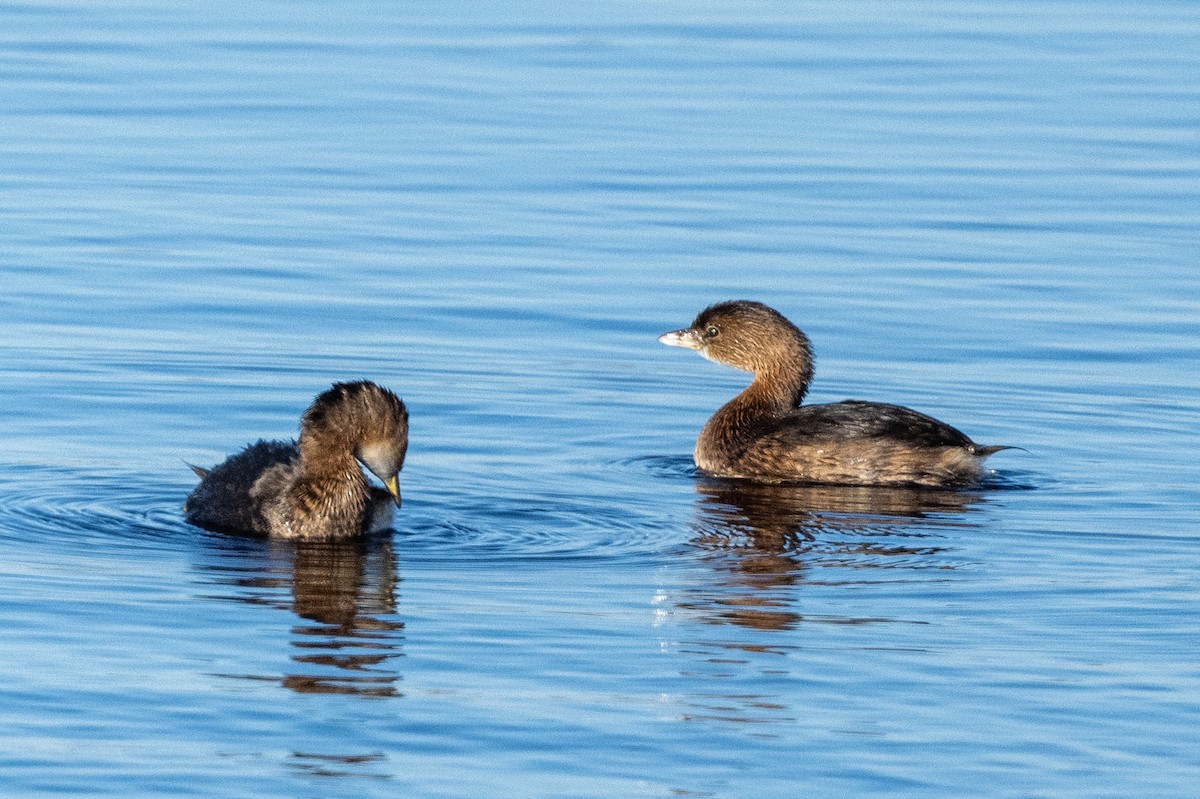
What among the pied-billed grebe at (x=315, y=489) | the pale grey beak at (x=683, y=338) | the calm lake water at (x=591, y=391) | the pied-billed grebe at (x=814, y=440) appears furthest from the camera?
the pale grey beak at (x=683, y=338)

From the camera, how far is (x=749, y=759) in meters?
8.62

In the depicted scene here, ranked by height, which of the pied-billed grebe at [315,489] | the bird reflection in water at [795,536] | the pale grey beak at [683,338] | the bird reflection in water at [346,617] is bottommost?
the bird reflection in water at [346,617]

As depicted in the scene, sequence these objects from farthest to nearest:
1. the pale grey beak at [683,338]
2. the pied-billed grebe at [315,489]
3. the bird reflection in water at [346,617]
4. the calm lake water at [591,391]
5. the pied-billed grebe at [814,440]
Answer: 1. the pale grey beak at [683,338]
2. the pied-billed grebe at [814,440]
3. the pied-billed grebe at [315,489]
4. the bird reflection in water at [346,617]
5. the calm lake water at [591,391]

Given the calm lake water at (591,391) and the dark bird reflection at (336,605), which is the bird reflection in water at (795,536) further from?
the dark bird reflection at (336,605)

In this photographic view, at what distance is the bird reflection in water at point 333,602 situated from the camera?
31.0 ft

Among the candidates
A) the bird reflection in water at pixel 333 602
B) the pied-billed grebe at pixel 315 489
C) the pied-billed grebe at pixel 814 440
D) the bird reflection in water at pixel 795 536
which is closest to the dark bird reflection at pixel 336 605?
the bird reflection in water at pixel 333 602

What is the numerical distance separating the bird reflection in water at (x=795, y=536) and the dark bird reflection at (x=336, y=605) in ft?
4.63

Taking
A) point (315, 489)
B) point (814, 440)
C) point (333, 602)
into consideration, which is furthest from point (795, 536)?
point (333, 602)

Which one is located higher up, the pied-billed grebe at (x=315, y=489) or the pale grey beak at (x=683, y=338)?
the pale grey beak at (x=683, y=338)

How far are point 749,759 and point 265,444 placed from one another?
472 cm

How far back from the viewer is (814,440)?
48.1 ft

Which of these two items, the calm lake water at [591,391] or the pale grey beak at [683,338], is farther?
the pale grey beak at [683,338]

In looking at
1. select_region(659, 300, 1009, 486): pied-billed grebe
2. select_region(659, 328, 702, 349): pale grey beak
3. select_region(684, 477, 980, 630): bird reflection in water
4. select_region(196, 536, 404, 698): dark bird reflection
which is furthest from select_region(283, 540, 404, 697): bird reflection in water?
select_region(659, 328, 702, 349): pale grey beak

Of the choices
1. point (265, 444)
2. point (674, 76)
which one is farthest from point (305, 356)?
point (674, 76)
